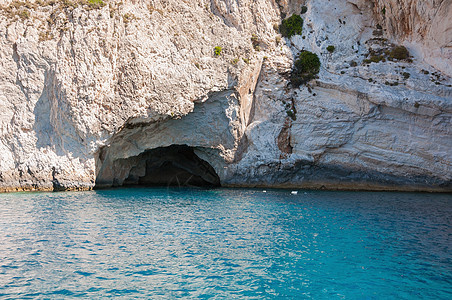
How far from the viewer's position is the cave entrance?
34.9 metres

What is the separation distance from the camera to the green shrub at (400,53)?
95.3 ft

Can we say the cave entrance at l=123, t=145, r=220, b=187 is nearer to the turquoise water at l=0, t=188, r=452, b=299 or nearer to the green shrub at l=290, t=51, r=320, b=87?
the green shrub at l=290, t=51, r=320, b=87

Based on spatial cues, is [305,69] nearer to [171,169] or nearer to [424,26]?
[424,26]

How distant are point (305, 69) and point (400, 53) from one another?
7434 mm

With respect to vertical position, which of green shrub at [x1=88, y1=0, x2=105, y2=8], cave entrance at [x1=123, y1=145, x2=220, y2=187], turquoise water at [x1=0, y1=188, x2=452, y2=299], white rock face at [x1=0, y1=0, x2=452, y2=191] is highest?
green shrub at [x1=88, y1=0, x2=105, y2=8]

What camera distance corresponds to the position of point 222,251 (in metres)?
11.6

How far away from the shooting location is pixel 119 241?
12.6m

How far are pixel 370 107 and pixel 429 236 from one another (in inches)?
620

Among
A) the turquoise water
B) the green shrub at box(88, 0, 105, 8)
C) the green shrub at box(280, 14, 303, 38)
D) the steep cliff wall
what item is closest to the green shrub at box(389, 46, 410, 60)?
the steep cliff wall

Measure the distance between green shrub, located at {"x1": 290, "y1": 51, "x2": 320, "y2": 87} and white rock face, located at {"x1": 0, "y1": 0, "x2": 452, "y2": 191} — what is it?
623 millimetres

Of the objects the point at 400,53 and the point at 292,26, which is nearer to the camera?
the point at 400,53

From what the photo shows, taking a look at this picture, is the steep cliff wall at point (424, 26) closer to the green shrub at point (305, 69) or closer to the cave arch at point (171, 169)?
the green shrub at point (305, 69)

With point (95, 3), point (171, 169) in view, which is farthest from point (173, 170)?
point (95, 3)

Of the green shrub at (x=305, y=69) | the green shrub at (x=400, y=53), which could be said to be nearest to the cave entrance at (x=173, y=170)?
the green shrub at (x=305, y=69)
